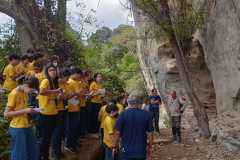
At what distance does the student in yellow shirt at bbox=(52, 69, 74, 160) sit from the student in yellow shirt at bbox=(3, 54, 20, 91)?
68.8 inches

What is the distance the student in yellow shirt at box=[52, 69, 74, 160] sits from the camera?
9242 mm

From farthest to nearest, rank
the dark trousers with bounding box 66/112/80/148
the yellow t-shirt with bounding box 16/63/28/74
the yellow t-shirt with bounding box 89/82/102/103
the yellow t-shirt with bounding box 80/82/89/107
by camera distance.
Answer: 1. the yellow t-shirt with bounding box 89/82/102/103
2. the yellow t-shirt with bounding box 16/63/28/74
3. the yellow t-shirt with bounding box 80/82/89/107
4. the dark trousers with bounding box 66/112/80/148

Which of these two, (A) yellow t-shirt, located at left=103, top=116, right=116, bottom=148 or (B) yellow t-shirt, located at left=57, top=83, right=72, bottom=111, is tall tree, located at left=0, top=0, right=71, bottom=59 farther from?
(A) yellow t-shirt, located at left=103, top=116, right=116, bottom=148

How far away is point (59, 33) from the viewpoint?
19.4m

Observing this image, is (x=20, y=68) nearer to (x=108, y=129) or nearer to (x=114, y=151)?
(x=108, y=129)

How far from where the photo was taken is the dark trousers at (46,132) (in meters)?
8.82

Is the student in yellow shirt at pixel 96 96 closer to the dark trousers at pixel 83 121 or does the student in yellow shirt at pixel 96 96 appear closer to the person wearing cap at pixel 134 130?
the dark trousers at pixel 83 121

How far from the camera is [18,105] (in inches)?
307

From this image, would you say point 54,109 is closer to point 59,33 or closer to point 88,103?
point 88,103

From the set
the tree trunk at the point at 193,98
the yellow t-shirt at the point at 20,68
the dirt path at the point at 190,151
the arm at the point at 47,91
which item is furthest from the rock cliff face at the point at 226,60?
the arm at the point at 47,91

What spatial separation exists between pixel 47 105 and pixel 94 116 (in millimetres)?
3300

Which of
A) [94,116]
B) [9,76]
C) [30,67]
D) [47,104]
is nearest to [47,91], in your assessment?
[47,104]

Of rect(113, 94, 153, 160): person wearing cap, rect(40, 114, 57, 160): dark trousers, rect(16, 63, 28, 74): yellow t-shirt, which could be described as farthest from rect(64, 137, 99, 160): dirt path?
rect(113, 94, 153, 160): person wearing cap

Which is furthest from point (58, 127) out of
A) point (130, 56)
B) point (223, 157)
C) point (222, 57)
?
point (130, 56)
